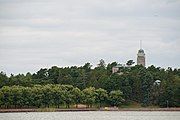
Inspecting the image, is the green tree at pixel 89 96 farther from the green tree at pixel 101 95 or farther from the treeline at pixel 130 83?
the treeline at pixel 130 83

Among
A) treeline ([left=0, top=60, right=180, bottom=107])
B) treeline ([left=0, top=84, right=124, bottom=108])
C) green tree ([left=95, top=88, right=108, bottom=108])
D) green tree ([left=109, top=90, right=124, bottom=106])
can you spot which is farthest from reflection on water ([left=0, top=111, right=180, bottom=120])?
treeline ([left=0, top=60, right=180, bottom=107])

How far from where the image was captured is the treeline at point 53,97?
125188 mm

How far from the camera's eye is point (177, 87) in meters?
137

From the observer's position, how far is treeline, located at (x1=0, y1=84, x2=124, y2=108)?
12519 cm

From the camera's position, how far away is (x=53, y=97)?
129 m

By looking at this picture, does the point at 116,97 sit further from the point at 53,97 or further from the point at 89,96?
the point at 53,97

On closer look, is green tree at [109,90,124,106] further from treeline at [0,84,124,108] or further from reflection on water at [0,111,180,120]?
reflection on water at [0,111,180,120]

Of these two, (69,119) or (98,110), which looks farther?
(98,110)

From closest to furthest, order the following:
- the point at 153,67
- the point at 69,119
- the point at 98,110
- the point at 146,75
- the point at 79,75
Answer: the point at 69,119, the point at 98,110, the point at 146,75, the point at 79,75, the point at 153,67

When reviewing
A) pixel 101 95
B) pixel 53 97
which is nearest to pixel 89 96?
pixel 101 95

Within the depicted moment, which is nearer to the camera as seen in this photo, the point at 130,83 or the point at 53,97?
the point at 53,97

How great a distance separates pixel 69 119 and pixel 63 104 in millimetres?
39649

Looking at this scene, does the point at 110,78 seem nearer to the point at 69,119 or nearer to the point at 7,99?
the point at 7,99

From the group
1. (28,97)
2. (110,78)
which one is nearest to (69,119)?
(28,97)
